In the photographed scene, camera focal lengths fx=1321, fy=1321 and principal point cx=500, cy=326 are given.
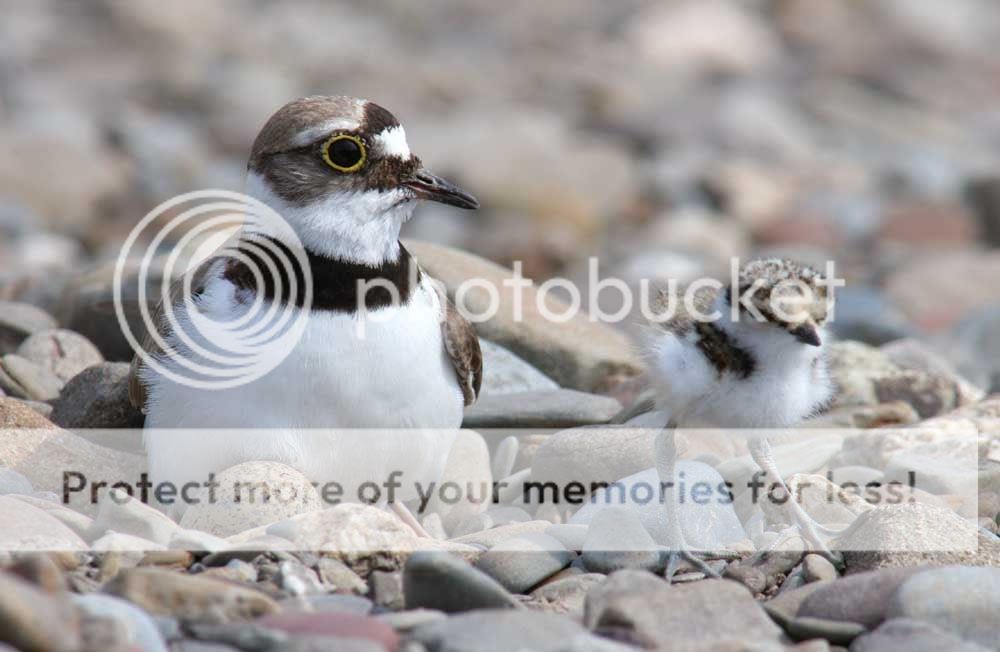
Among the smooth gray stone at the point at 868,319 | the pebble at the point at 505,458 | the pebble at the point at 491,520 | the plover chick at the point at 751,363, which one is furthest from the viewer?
the smooth gray stone at the point at 868,319

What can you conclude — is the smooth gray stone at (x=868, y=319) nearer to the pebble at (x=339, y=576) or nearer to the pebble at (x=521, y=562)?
the pebble at (x=521, y=562)

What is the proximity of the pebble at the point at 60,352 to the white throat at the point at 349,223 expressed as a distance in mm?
1641

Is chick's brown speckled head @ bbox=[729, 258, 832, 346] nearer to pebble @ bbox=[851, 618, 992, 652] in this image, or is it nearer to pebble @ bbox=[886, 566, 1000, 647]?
pebble @ bbox=[886, 566, 1000, 647]

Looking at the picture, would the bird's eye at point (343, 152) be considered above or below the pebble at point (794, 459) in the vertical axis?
above

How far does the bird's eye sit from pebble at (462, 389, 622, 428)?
127 cm

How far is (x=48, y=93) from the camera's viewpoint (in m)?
15.0

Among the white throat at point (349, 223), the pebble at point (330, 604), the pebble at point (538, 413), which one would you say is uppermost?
the white throat at point (349, 223)

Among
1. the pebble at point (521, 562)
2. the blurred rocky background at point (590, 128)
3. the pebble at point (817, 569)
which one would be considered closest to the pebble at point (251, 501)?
the pebble at point (521, 562)

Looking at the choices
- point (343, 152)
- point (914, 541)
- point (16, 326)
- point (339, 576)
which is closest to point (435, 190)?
point (343, 152)

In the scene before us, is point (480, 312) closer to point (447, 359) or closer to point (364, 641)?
point (447, 359)

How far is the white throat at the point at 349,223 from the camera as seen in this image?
4.23 meters

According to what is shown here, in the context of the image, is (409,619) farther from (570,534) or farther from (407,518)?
(407,518)

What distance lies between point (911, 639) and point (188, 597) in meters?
1.77

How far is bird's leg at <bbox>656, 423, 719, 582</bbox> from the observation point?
4.00 metres
